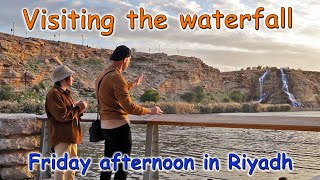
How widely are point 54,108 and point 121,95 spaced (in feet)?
1.73

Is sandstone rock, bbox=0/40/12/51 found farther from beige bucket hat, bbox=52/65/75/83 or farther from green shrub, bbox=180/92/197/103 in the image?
beige bucket hat, bbox=52/65/75/83

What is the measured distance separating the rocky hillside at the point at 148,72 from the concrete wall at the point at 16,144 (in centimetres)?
4356

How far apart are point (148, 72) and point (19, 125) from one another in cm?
6210

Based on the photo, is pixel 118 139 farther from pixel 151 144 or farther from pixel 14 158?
pixel 14 158

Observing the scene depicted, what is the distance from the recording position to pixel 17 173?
4.75 meters

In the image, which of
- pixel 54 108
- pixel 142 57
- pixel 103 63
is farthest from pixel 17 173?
pixel 142 57

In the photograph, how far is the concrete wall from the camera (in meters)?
4.69

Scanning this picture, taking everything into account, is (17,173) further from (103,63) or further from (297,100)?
(297,100)

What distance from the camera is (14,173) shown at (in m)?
4.73

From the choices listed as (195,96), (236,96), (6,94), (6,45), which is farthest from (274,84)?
(6,94)

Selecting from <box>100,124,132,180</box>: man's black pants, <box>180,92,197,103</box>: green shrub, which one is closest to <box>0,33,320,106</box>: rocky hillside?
<box>180,92,197,103</box>: green shrub

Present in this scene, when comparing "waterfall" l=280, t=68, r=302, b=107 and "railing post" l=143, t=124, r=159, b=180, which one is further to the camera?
"waterfall" l=280, t=68, r=302, b=107

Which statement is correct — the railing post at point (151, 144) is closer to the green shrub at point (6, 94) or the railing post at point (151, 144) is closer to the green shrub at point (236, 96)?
the green shrub at point (6, 94)

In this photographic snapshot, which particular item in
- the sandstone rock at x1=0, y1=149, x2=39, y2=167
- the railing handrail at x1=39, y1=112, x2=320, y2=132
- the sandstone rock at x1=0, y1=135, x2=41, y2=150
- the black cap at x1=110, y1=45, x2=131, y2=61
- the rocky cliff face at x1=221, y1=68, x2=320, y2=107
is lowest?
the sandstone rock at x1=0, y1=149, x2=39, y2=167
